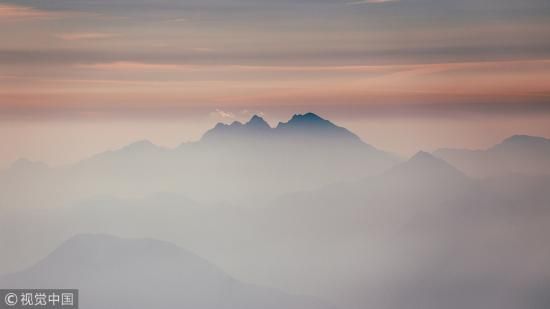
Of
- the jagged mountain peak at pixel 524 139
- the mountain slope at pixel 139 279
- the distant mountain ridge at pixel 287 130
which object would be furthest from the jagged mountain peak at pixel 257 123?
the jagged mountain peak at pixel 524 139

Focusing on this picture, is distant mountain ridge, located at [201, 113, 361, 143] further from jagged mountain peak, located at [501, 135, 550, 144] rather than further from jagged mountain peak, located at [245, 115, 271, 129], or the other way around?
jagged mountain peak, located at [501, 135, 550, 144]

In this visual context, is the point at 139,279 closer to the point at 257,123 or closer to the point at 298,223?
the point at 298,223

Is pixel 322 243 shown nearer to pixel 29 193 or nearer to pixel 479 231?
pixel 479 231

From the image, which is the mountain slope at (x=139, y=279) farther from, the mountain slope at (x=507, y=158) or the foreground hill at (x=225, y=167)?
the mountain slope at (x=507, y=158)

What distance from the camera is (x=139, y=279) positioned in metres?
3.96

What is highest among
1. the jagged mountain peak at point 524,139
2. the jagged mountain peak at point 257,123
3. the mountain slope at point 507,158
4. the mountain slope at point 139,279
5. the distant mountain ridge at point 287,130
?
the jagged mountain peak at point 257,123

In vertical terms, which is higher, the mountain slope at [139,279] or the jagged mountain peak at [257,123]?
the jagged mountain peak at [257,123]

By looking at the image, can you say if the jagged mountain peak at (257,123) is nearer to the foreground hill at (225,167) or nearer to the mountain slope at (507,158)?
the foreground hill at (225,167)

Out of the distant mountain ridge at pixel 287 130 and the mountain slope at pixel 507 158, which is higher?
the distant mountain ridge at pixel 287 130

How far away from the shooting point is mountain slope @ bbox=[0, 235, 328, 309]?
12.9 feet

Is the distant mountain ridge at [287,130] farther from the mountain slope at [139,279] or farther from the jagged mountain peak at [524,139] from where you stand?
the jagged mountain peak at [524,139]

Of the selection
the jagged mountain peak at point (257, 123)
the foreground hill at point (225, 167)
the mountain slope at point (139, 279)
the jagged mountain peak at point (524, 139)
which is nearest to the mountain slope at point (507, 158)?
the jagged mountain peak at point (524, 139)

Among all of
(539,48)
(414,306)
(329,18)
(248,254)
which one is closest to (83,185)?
(248,254)

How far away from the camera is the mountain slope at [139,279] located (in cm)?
394
